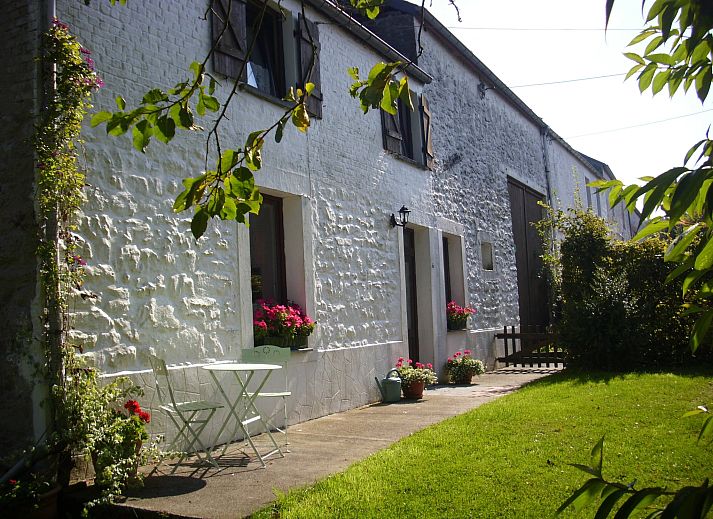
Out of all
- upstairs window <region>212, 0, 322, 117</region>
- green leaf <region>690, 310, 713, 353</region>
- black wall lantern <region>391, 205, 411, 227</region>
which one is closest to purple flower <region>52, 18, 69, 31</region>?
upstairs window <region>212, 0, 322, 117</region>

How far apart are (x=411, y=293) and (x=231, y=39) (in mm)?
5510

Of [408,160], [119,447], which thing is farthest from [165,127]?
[408,160]

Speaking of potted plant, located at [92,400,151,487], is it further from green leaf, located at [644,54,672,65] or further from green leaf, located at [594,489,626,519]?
green leaf, located at [644,54,672,65]

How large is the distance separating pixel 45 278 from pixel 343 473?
2584 millimetres

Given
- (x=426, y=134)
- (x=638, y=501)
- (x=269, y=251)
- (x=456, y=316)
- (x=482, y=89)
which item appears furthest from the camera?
(x=482, y=89)

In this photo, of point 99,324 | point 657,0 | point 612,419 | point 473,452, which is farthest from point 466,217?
point 657,0

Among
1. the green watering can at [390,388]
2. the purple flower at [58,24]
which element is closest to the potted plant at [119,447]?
the purple flower at [58,24]

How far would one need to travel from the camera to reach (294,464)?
222 inches

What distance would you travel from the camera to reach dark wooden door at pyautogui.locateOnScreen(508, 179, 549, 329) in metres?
15.9

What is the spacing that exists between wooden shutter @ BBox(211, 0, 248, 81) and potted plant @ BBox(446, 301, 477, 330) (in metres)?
6.11

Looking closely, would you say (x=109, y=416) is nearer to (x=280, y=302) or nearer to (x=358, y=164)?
(x=280, y=302)

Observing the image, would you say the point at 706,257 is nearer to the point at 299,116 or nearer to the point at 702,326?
the point at 702,326

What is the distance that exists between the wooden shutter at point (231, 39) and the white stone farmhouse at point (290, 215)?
5 centimetres

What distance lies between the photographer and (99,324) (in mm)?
5371
